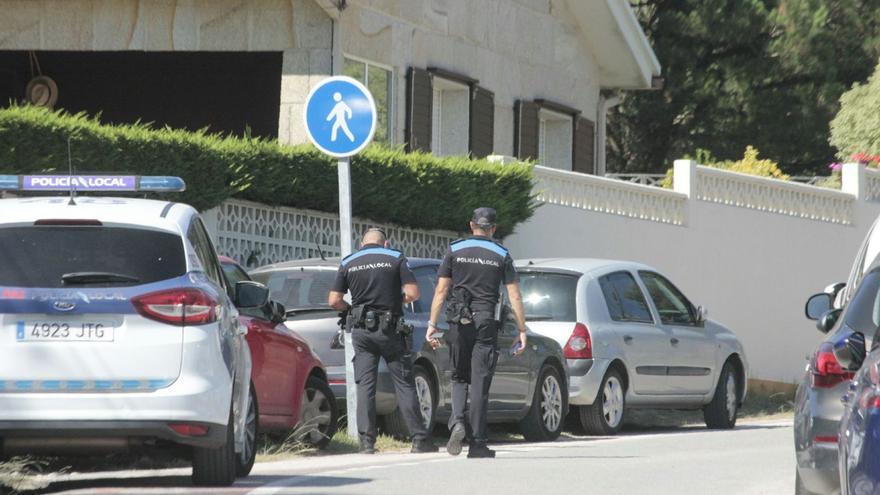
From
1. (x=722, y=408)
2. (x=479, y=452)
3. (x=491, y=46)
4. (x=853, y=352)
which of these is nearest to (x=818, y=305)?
(x=479, y=452)

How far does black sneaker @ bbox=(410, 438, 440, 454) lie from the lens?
50.5 feet

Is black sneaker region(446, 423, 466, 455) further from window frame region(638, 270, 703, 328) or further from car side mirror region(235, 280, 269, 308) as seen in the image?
window frame region(638, 270, 703, 328)

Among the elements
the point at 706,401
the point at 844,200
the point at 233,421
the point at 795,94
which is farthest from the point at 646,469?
the point at 795,94

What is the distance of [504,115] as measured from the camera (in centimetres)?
2991

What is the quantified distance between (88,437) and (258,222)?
9.66m

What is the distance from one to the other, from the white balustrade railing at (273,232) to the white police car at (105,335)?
804 centimetres

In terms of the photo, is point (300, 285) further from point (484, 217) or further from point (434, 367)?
point (484, 217)

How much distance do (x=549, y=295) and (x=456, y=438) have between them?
13.1 feet

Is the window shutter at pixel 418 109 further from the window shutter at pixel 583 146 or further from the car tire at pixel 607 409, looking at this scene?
the car tire at pixel 607 409

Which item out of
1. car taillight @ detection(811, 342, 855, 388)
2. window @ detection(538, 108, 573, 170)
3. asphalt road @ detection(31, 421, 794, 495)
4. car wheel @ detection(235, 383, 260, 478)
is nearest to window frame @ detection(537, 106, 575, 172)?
window @ detection(538, 108, 573, 170)

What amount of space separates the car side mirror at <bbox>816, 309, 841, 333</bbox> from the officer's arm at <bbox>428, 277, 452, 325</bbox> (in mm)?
3878

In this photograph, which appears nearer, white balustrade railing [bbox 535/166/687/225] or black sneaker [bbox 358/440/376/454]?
black sneaker [bbox 358/440/376/454]

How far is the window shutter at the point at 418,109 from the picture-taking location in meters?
26.5

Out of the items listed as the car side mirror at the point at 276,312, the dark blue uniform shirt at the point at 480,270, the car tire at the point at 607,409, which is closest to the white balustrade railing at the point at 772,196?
the car tire at the point at 607,409
